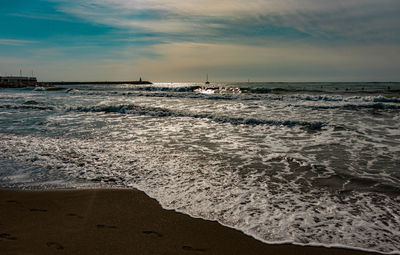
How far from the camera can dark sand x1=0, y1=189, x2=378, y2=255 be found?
3311 mm

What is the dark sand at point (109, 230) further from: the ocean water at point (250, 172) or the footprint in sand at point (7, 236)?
the ocean water at point (250, 172)

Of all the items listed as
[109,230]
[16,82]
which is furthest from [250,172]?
[16,82]

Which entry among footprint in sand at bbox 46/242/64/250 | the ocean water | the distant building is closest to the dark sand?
footprint in sand at bbox 46/242/64/250

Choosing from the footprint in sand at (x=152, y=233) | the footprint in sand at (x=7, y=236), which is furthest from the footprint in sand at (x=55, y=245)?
the footprint in sand at (x=152, y=233)

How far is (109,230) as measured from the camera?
3.73 metres

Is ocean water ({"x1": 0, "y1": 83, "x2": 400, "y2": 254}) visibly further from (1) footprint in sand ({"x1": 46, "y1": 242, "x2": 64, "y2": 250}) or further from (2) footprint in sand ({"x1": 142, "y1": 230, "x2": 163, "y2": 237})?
(1) footprint in sand ({"x1": 46, "y1": 242, "x2": 64, "y2": 250})

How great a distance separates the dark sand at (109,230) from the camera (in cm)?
331

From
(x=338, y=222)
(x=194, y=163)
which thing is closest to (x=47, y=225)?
(x=194, y=163)

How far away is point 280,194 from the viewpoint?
16.3 ft

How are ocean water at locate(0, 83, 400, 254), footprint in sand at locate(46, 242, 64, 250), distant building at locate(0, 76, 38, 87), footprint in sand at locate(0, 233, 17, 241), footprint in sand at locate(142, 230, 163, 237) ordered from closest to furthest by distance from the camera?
footprint in sand at locate(46, 242, 64, 250) < footprint in sand at locate(0, 233, 17, 241) < footprint in sand at locate(142, 230, 163, 237) < ocean water at locate(0, 83, 400, 254) < distant building at locate(0, 76, 38, 87)

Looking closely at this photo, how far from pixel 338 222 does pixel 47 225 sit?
4.15m

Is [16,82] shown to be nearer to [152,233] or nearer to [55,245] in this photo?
[55,245]

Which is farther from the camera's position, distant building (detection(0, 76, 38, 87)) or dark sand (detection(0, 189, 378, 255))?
distant building (detection(0, 76, 38, 87))

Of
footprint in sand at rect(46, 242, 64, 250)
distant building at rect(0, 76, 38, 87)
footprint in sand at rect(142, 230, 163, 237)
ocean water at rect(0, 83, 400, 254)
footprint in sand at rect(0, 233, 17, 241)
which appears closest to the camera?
footprint in sand at rect(46, 242, 64, 250)
